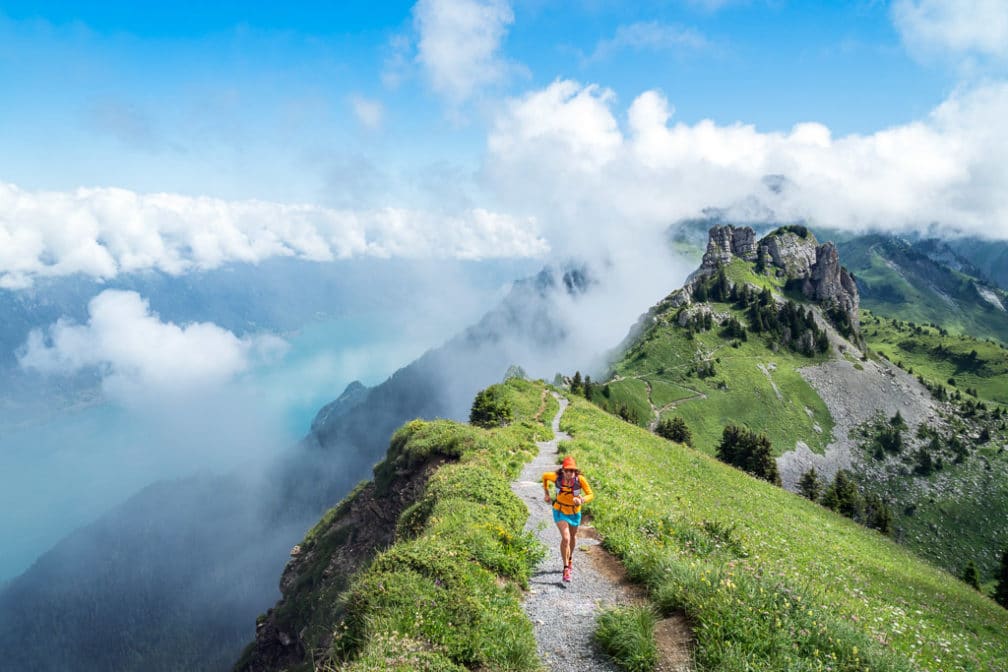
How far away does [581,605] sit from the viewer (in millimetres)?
10680

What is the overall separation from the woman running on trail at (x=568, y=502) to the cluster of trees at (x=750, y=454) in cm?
6861

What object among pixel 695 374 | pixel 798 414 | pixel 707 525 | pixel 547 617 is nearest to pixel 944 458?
pixel 798 414

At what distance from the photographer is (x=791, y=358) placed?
147 meters

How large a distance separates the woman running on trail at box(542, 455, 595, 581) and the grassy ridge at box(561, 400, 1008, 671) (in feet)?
5.54

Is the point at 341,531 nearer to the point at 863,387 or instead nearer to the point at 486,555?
the point at 486,555

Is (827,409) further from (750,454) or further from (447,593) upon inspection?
(447,593)

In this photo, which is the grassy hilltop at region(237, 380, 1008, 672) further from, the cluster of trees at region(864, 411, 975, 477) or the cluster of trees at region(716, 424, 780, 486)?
the cluster of trees at region(864, 411, 975, 477)

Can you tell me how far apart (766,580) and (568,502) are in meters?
4.55

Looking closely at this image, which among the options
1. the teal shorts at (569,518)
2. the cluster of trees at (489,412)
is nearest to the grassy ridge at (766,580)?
the teal shorts at (569,518)

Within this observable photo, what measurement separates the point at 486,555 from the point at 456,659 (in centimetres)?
335

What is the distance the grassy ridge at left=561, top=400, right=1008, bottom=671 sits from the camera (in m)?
8.11

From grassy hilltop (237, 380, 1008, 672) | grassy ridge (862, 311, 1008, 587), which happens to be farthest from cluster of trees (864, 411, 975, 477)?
grassy hilltop (237, 380, 1008, 672)

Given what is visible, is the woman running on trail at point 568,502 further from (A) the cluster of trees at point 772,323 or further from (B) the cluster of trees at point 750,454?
(A) the cluster of trees at point 772,323

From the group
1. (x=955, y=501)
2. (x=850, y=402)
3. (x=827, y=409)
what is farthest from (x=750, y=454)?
(x=850, y=402)
